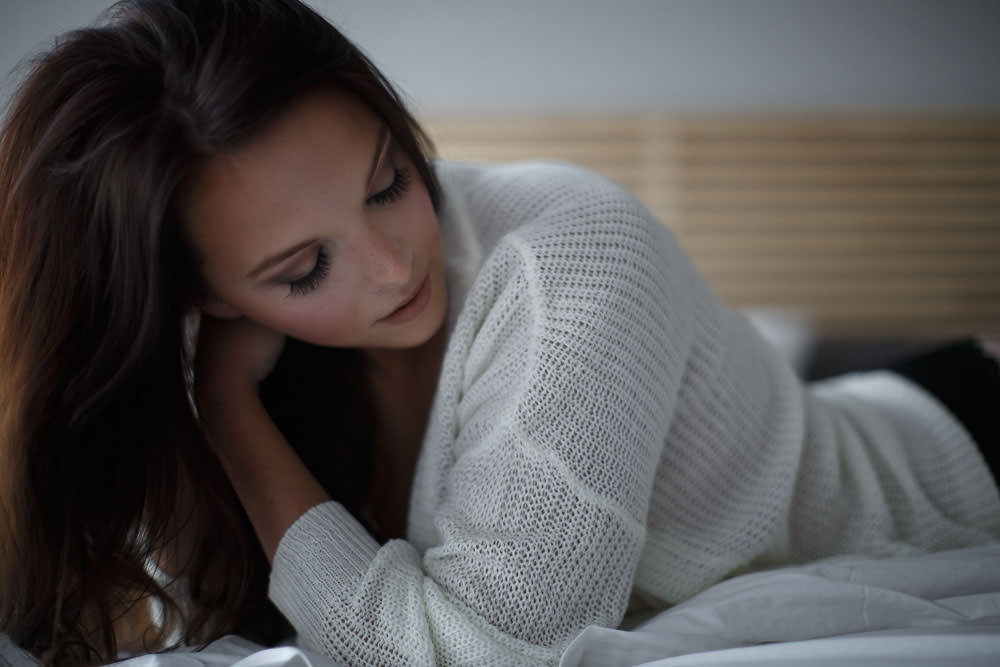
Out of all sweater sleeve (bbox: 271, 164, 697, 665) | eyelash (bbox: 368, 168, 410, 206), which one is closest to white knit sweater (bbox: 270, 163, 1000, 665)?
sweater sleeve (bbox: 271, 164, 697, 665)

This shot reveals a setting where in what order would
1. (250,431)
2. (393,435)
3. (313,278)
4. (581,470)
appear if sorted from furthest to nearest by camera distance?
(393,435) → (250,431) → (313,278) → (581,470)

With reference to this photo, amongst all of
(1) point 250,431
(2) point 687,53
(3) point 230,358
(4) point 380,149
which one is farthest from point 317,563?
(2) point 687,53

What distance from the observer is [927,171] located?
2.72 metres

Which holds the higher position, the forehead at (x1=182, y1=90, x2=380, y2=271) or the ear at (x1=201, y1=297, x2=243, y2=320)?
the forehead at (x1=182, y1=90, x2=380, y2=271)

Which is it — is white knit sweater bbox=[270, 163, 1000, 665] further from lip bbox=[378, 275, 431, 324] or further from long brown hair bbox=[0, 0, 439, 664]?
long brown hair bbox=[0, 0, 439, 664]

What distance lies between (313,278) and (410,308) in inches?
4.8

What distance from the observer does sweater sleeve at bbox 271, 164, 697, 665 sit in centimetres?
71

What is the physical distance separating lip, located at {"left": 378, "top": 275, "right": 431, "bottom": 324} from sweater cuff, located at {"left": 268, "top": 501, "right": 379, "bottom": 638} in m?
0.24

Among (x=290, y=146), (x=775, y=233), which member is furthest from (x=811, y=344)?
(x=290, y=146)

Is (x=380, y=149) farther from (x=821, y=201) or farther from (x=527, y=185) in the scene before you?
(x=821, y=201)

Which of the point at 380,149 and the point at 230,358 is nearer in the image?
the point at 380,149

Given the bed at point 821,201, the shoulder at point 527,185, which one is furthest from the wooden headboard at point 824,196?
the shoulder at point 527,185

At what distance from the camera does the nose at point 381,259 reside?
0.79m

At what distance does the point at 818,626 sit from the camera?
719 mm
